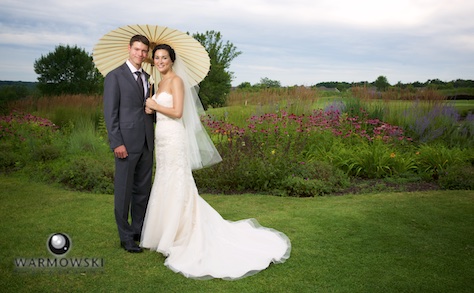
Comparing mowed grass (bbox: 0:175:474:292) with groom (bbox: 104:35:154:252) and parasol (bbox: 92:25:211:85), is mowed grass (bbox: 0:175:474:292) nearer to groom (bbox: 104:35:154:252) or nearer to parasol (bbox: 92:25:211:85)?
groom (bbox: 104:35:154:252)

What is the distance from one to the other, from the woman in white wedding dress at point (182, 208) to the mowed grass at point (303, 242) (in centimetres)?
18

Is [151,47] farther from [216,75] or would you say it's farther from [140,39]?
[216,75]

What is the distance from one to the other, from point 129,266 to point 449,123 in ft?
28.4

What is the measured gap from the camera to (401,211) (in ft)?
20.7

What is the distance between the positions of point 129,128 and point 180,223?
42.7 inches

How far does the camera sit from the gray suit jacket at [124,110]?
4262 millimetres

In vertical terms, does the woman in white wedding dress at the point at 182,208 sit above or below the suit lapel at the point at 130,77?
below

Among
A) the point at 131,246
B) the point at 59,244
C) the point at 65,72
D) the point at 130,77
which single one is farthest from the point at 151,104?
the point at 65,72

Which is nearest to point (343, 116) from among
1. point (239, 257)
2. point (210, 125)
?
point (210, 125)

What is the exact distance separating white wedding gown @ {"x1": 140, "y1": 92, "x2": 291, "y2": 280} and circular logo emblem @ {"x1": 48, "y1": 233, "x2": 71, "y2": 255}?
0.88 metres

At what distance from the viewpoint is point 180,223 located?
14.8 feet

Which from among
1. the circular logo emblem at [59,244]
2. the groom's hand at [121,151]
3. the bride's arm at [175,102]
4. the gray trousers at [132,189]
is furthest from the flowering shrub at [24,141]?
the bride's arm at [175,102]

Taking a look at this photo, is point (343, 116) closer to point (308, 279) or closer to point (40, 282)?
point (308, 279)

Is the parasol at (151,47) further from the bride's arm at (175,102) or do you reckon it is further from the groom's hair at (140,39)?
the bride's arm at (175,102)
